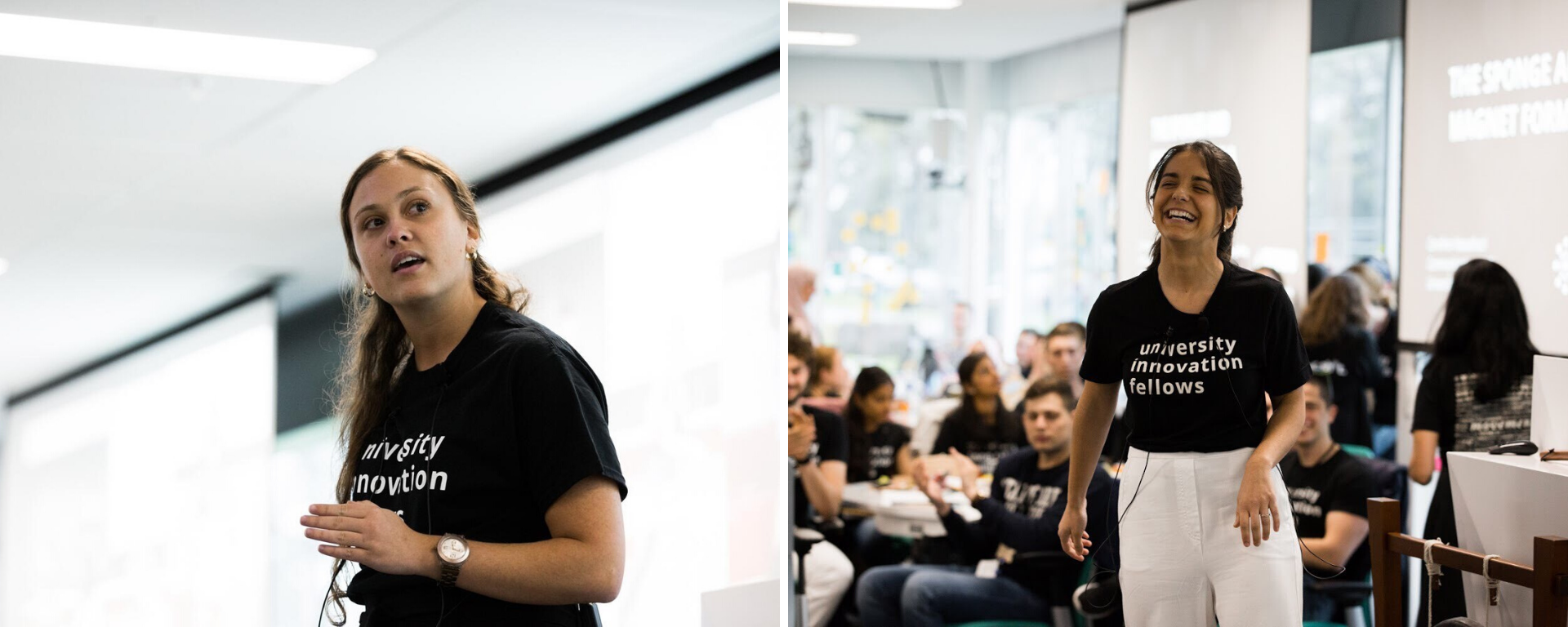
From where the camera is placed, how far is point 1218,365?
6.27 ft

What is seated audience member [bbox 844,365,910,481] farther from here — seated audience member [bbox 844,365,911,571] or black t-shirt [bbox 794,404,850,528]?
black t-shirt [bbox 794,404,850,528]

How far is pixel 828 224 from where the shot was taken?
9.18 meters

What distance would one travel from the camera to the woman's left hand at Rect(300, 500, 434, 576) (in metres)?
1.50

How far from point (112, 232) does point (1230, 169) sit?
288 cm

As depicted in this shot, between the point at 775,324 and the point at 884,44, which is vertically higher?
the point at 884,44

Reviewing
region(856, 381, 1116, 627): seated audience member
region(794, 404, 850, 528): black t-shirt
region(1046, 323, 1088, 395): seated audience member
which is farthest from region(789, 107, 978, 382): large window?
region(856, 381, 1116, 627): seated audience member

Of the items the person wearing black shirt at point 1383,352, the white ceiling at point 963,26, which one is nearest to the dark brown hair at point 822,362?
the white ceiling at point 963,26

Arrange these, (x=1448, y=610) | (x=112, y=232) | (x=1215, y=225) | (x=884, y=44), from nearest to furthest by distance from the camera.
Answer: (x=1215, y=225) → (x=1448, y=610) → (x=112, y=232) → (x=884, y=44)

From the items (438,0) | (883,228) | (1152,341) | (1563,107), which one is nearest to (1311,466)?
(1563,107)

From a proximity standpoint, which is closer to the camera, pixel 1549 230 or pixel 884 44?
pixel 1549 230

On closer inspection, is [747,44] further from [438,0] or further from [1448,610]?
[1448,610]

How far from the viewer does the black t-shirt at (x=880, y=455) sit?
5.28 metres

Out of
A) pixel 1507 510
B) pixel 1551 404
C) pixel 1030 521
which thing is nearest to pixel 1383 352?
pixel 1030 521

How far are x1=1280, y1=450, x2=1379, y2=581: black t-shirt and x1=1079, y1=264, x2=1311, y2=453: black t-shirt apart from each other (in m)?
1.80
